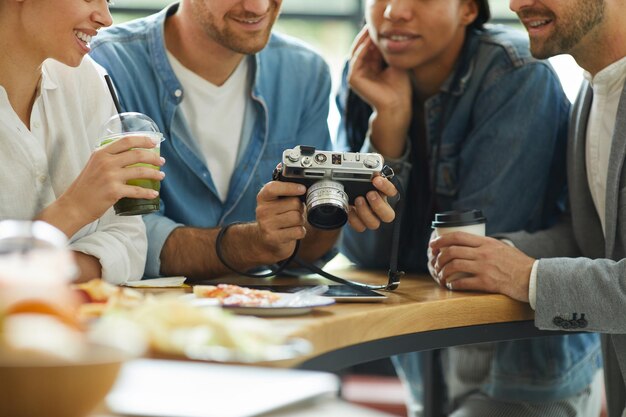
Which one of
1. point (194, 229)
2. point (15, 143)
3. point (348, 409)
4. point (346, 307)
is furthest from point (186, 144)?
Answer: point (348, 409)

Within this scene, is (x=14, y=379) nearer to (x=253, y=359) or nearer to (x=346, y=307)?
(x=253, y=359)

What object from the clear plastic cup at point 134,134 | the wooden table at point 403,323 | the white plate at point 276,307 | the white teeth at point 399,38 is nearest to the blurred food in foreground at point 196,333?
the wooden table at point 403,323

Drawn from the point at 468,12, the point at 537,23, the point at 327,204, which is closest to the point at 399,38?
the point at 468,12

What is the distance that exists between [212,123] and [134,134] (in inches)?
27.5

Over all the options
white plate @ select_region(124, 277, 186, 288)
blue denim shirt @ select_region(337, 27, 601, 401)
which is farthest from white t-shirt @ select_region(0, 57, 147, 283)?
blue denim shirt @ select_region(337, 27, 601, 401)

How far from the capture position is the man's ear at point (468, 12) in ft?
8.66

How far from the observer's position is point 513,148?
2.44m

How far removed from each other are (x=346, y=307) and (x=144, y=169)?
1.49 feet

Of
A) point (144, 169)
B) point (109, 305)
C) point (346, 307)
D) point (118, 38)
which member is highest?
point (118, 38)

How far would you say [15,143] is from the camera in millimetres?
1874

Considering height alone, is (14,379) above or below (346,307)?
above

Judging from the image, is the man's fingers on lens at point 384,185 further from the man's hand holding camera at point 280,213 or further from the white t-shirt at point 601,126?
the white t-shirt at point 601,126

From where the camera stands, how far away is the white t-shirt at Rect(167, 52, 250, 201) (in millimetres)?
2471

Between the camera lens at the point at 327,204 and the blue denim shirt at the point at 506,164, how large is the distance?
2.22 feet
